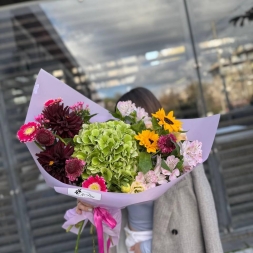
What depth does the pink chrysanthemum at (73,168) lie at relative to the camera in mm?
1465

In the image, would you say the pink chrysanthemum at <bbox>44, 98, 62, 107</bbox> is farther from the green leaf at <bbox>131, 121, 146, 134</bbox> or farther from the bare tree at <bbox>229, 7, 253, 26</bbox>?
the bare tree at <bbox>229, 7, 253, 26</bbox>

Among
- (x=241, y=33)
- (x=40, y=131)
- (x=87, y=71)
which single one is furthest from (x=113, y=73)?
(x=40, y=131)

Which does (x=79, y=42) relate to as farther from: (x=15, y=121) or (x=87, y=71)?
(x=15, y=121)

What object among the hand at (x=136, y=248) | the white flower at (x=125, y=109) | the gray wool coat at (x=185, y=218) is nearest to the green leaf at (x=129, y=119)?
the white flower at (x=125, y=109)

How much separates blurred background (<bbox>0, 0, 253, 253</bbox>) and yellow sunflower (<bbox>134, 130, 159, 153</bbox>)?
273 cm

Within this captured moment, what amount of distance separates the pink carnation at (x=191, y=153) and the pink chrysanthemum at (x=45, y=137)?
0.56m

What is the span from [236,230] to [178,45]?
224cm

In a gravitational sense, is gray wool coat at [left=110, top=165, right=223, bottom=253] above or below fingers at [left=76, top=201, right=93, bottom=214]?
below

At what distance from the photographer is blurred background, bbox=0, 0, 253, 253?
161 inches

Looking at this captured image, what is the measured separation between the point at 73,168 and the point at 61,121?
0.80 feet

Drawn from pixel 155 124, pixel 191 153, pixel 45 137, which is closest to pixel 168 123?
pixel 155 124

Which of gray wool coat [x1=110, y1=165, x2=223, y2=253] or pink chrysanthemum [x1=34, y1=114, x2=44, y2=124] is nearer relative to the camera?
pink chrysanthemum [x1=34, y1=114, x2=44, y2=124]

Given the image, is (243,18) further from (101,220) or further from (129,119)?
(101,220)

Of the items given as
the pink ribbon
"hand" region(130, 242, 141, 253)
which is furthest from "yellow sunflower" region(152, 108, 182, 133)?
"hand" region(130, 242, 141, 253)
